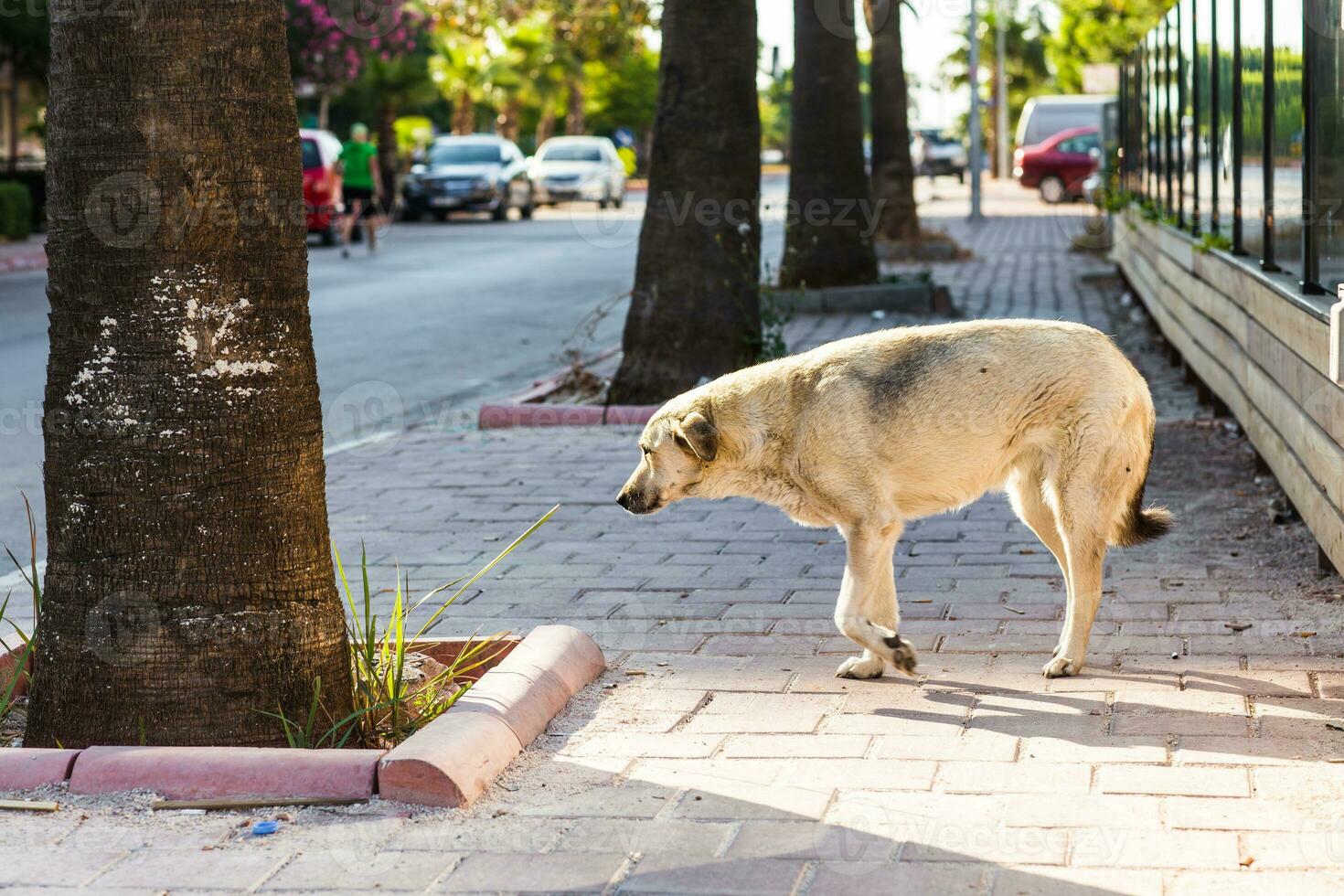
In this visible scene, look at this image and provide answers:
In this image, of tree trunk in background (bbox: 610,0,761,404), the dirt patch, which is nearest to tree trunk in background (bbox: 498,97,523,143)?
tree trunk in background (bbox: 610,0,761,404)

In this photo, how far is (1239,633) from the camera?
5.71 m

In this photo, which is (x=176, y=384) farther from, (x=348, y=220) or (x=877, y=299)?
(x=348, y=220)

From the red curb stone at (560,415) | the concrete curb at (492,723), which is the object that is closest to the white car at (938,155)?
the red curb stone at (560,415)

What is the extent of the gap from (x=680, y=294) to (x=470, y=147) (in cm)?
2846

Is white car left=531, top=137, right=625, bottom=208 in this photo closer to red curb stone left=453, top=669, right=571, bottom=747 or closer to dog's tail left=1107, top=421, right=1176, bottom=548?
dog's tail left=1107, top=421, right=1176, bottom=548

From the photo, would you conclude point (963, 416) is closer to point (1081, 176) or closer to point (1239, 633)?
point (1239, 633)

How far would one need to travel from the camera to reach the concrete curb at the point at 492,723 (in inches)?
166

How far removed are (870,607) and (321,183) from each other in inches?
1005

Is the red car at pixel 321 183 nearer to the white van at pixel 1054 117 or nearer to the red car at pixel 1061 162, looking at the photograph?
the red car at pixel 1061 162

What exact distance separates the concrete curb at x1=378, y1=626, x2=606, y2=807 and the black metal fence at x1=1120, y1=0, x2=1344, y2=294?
3.63 meters

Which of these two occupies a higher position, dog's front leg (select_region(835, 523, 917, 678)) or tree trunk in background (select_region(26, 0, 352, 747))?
tree trunk in background (select_region(26, 0, 352, 747))

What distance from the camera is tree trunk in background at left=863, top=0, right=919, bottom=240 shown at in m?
23.5

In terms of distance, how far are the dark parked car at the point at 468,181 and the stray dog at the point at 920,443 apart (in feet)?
107

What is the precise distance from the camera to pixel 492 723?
4566 mm
